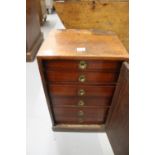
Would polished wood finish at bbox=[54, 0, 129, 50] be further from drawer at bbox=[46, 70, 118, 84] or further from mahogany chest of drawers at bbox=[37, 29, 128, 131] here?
drawer at bbox=[46, 70, 118, 84]

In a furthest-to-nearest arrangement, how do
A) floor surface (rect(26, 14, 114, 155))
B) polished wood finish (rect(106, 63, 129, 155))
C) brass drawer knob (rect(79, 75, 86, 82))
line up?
floor surface (rect(26, 14, 114, 155)) → brass drawer knob (rect(79, 75, 86, 82)) → polished wood finish (rect(106, 63, 129, 155))

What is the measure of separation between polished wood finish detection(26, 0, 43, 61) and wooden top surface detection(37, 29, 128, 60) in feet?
4.47

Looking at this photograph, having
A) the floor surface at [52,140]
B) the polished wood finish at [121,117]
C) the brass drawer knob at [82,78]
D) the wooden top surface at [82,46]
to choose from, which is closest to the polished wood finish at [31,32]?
the floor surface at [52,140]

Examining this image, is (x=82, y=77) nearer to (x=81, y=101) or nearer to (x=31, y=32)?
(x=81, y=101)

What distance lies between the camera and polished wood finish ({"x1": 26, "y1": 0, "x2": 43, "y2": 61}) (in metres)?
3.32

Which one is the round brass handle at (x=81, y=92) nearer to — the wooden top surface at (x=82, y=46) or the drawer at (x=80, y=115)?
the drawer at (x=80, y=115)

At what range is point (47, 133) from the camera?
1963mm

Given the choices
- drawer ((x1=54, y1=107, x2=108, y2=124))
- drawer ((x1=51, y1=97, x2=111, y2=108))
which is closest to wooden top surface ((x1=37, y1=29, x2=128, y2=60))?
drawer ((x1=51, y1=97, x2=111, y2=108))

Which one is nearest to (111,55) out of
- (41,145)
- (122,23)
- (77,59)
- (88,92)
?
(77,59)

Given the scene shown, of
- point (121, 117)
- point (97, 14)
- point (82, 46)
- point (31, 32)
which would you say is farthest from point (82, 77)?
point (31, 32)

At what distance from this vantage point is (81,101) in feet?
5.95

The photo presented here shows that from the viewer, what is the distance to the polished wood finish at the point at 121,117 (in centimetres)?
135
